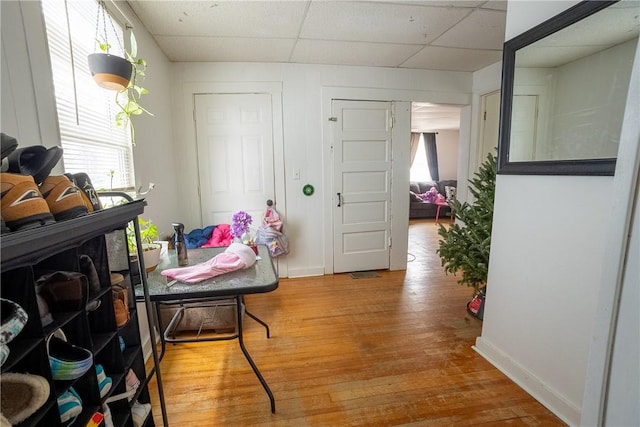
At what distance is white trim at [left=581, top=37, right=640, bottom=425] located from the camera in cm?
57

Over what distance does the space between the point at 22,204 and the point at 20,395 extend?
42cm

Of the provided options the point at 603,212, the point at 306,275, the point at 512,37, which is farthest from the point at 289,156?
the point at 603,212

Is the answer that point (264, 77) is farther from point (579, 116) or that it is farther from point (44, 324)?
point (44, 324)

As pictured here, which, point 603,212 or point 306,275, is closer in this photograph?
point 603,212

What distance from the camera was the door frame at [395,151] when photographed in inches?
126

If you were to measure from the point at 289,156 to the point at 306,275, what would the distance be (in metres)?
1.44

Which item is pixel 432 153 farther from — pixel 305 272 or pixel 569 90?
pixel 569 90

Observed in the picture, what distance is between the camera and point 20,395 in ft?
1.98

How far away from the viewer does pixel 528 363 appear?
5.30 ft

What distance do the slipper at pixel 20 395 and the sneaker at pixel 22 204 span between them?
13.0 inches

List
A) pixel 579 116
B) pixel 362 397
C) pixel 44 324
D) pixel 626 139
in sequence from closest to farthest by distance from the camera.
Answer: pixel 626 139 < pixel 44 324 < pixel 579 116 < pixel 362 397

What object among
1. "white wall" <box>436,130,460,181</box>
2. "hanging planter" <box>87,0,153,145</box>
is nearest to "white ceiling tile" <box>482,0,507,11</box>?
"hanging planter" <box>87,0,153,145</box>

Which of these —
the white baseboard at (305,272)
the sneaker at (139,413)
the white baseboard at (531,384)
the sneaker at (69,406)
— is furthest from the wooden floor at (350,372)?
the sneaker at (69,406)

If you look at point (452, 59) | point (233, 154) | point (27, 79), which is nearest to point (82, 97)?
point (27, 79)
